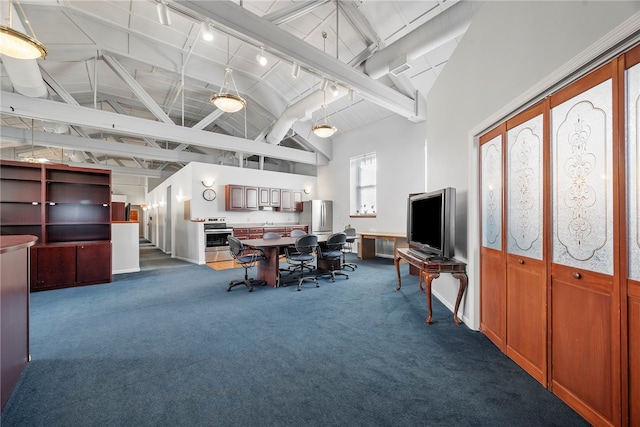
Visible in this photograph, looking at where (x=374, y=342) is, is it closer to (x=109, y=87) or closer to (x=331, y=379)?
(x=331, y=379)

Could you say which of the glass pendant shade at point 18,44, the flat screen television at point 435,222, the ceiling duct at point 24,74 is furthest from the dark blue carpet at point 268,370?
the ceiling duct at point 24,74

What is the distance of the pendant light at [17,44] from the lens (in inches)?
92.2

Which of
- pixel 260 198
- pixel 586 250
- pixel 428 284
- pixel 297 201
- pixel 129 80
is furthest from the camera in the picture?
pixel 297 201

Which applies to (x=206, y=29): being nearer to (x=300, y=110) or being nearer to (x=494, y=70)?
(x=300, y=110)

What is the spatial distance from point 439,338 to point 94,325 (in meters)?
3.88

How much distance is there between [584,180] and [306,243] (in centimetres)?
362

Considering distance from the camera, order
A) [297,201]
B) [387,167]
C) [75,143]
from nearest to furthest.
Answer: [75,143] < [387,167] < [297,201]

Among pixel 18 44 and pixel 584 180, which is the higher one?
pixel 18 44

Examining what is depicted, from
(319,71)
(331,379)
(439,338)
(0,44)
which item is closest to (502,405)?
(439,338)

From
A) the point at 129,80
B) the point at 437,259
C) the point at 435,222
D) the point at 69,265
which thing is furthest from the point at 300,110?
the point at 69,265

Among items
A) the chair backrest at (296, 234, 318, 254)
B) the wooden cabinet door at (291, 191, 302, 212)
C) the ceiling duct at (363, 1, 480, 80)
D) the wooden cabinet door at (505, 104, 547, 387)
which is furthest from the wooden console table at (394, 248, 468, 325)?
the wooden cabinet door at (291, 191, 302, 212)

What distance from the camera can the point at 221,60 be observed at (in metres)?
6.25

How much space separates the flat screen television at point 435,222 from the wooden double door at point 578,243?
0.62 metres

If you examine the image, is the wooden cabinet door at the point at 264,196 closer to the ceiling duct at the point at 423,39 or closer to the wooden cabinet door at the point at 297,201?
the wooden cabinet door at the point at 297,201
